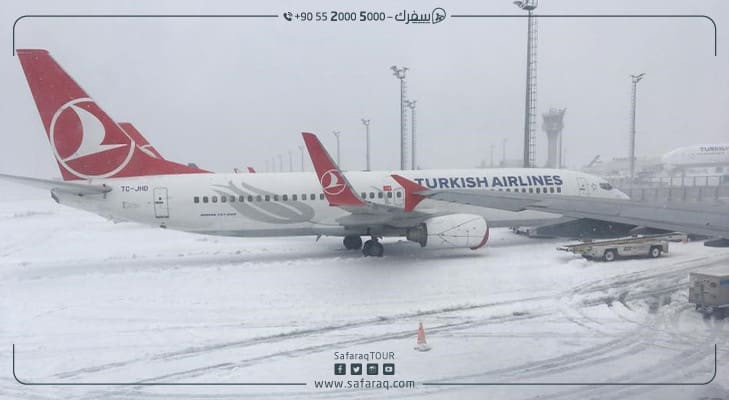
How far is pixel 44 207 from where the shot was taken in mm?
21000

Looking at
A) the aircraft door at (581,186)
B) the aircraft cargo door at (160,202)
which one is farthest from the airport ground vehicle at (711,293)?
the aircraft cargo door at (160,202)

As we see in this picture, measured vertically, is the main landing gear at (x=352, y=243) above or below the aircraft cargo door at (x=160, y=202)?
below

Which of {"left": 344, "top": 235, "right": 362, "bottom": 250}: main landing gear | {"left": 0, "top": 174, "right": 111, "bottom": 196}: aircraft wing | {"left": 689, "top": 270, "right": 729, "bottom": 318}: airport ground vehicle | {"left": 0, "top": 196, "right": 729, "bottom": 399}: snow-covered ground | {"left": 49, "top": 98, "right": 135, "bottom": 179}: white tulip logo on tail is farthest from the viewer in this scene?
{"left": 344, "top": 235, "right": 362, "bottom": 250}: main landing gear

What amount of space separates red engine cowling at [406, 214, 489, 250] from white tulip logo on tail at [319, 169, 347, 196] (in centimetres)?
212

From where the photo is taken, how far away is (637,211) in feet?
12.7

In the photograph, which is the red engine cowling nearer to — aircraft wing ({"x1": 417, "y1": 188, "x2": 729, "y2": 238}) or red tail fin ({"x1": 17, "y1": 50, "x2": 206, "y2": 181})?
aircraft wing ({"x1": 417, "y1": 188, "x2": 729, "y2": 238})

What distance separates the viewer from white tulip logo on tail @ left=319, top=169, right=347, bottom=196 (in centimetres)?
852

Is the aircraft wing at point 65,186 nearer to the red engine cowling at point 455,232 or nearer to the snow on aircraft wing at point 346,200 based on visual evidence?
the snow on aircraft wing at point 346,200

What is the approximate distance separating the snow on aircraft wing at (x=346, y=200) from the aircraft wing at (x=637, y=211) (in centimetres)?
324

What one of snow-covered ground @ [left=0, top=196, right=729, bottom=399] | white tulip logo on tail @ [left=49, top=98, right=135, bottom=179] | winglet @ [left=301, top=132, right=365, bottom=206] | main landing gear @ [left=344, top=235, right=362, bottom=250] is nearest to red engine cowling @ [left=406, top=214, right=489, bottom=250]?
snow-covered ground @ [left=0, top=196, right=729, bottom=399]

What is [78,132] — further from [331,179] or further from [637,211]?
[637,211]

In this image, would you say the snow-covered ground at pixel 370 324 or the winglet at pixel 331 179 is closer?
the snow-covered ground at pixel 370 324

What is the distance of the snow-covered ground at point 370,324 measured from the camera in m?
4.01

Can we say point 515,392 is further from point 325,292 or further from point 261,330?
point 325,292
